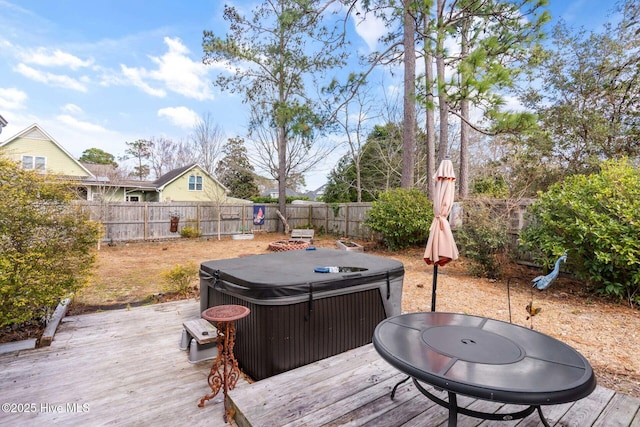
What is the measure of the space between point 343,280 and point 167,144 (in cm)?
2417

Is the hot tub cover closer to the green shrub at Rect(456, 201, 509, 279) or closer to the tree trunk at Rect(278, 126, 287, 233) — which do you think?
the green shrub at Rect(456, 201, 509, 279)

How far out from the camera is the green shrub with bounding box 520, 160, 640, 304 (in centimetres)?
382

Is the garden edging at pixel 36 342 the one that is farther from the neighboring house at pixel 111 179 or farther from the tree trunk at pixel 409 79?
the neighboring house at pixel 111 179

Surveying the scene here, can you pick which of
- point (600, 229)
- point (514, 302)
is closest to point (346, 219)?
point (514, 302)

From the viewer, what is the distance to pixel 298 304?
7.62 ft

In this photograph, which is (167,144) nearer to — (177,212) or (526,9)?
(177,212)

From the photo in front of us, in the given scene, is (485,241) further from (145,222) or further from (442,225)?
(145,222)

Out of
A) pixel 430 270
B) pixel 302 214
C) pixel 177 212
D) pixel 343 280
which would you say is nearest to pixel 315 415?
pixel 343 280

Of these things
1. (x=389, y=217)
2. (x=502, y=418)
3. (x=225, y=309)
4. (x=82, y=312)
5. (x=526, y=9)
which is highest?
(x=526, y=9)

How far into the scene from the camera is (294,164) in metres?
13.9

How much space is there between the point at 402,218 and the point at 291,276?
19.8ft

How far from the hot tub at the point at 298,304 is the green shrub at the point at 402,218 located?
5058 millimetres

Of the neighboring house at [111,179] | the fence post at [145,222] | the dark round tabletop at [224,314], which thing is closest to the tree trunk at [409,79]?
the dark round tabletop at [224,314]

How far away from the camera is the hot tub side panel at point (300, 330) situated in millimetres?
2219
